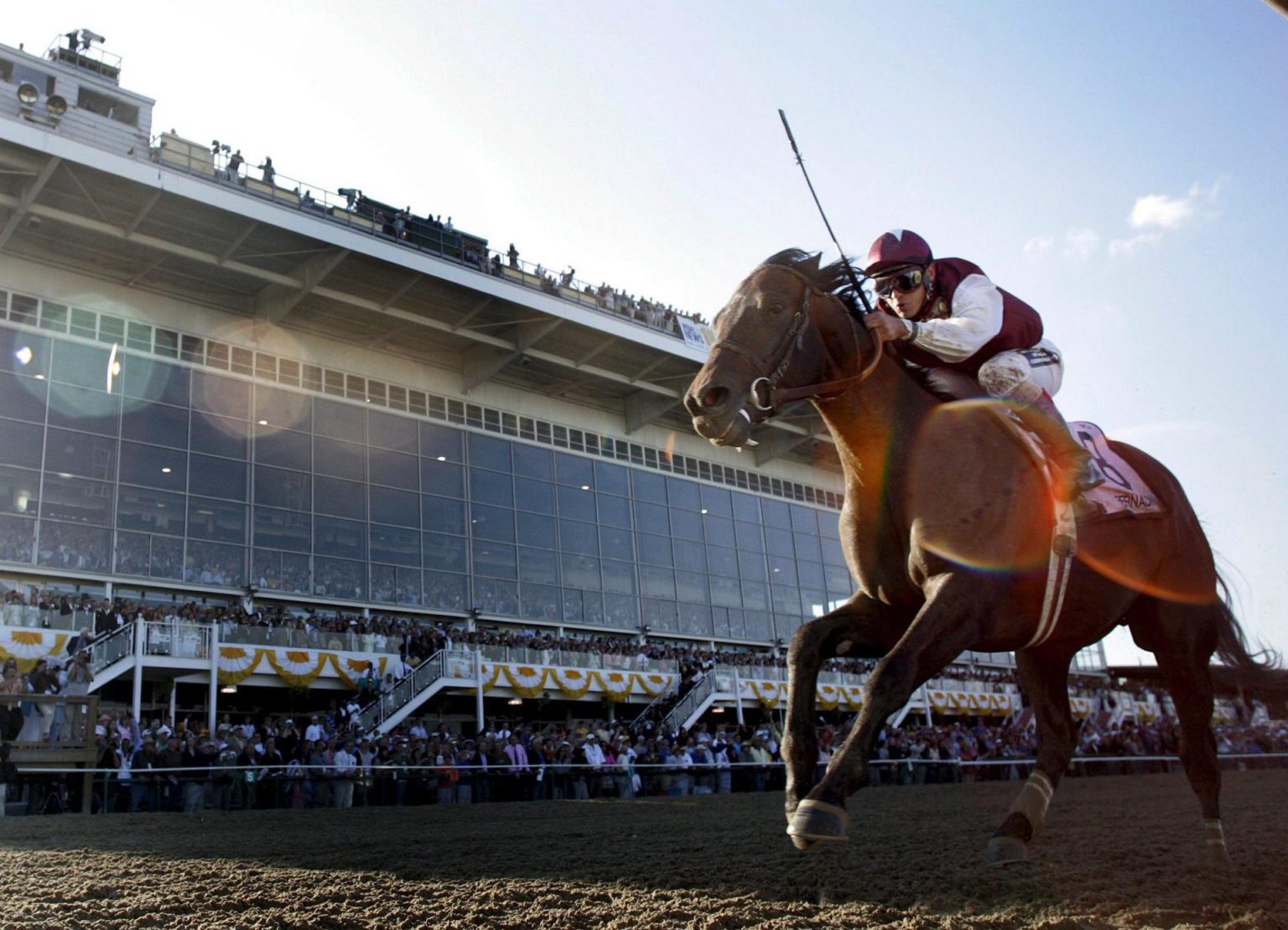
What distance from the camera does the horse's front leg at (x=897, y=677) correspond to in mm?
3166

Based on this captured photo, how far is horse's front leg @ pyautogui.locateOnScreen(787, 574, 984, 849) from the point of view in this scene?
3.17 metres

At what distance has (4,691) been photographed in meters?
15.4

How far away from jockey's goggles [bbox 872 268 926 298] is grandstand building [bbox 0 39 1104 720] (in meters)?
20.4

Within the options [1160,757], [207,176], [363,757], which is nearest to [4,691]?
[363,757]

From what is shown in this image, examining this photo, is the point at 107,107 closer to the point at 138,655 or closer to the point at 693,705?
the point at 138,655

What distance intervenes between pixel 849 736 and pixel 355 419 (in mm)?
29432

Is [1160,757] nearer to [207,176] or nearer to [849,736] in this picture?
[849,736]

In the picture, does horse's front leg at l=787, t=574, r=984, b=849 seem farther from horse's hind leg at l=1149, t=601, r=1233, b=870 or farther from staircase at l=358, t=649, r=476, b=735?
staircase at l=358, t=649, r=476, b=735

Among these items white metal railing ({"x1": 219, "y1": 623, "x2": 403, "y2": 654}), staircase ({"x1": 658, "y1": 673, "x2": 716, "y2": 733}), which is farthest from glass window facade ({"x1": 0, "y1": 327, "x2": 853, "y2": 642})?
staircase ({"x1": 658, "y1": 673, "x2": 716, "y2": 733})

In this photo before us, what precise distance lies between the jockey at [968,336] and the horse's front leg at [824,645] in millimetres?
880

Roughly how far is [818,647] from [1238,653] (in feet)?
10.5

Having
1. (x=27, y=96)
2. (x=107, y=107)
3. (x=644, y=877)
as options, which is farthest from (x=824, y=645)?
(x=107, y=107)

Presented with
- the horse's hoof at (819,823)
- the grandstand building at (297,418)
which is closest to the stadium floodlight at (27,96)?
the grandstand building at (297,418)

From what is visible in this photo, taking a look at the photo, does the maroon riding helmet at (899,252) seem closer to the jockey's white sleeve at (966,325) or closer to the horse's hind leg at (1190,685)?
the jockey's white sleeve at (966,325)
